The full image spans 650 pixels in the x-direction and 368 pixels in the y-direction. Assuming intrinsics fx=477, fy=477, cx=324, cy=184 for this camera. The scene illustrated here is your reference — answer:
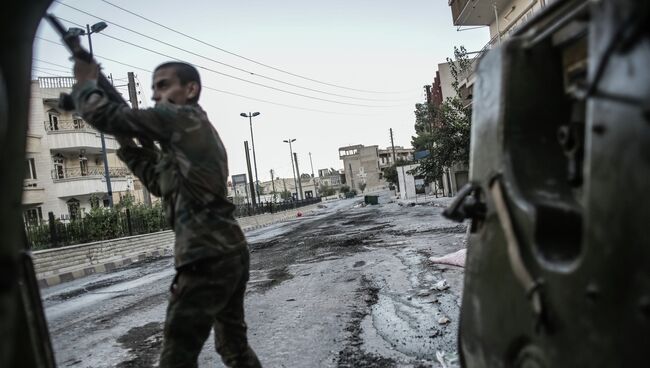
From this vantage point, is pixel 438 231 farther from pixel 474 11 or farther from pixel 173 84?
pixel 474 11

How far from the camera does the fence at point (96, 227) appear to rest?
1603cm

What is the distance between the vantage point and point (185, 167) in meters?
2.08

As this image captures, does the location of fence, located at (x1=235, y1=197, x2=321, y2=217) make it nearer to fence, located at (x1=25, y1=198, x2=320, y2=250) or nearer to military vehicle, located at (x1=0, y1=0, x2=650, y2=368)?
fence, located at (x1=25, y1=198, x2=320, y2=250)

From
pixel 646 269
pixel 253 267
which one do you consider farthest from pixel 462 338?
pixel 253 267

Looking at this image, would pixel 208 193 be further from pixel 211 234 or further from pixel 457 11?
pixel 457 11

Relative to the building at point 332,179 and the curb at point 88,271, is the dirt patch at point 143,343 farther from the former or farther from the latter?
the building at point 332,179

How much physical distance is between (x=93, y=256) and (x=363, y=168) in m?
97.4

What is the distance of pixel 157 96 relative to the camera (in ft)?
7.50

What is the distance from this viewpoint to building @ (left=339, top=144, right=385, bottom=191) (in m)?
109

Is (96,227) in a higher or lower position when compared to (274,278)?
higher

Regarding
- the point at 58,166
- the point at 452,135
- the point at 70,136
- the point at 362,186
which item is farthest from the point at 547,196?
the point at 362,186

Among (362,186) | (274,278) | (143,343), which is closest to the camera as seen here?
(143,343)

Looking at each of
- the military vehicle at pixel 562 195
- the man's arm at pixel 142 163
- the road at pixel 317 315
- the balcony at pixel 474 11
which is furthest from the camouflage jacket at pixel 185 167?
the balcony at pixel 474 11

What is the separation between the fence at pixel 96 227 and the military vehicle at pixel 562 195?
43.5ft
